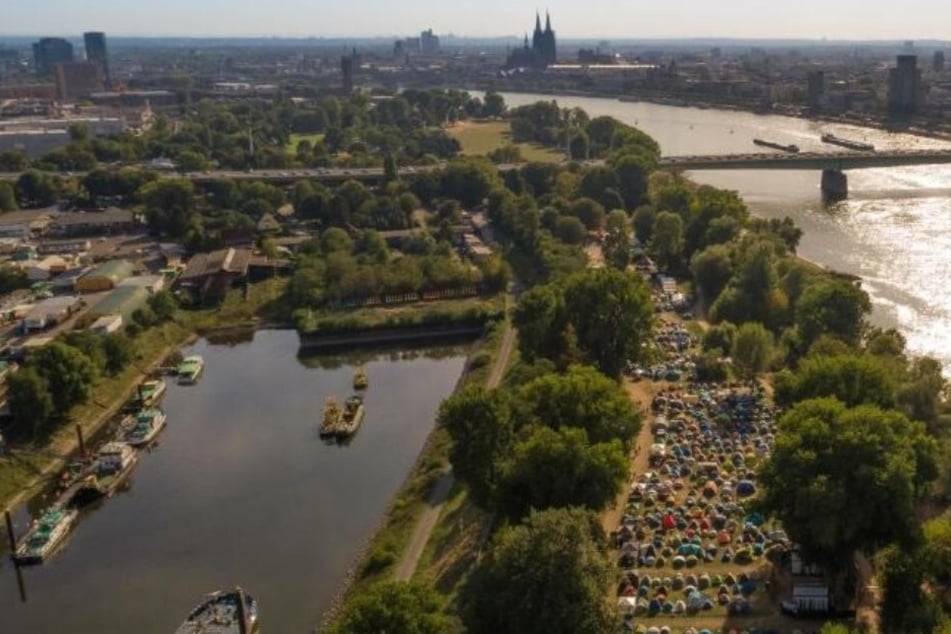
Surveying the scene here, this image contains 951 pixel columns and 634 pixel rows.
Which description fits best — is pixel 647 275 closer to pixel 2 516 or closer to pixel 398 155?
pixel 2 516

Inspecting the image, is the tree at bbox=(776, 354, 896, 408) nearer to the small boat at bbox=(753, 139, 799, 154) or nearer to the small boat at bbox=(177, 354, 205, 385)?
the small boat at bbox=(177, 354, 205, 385)

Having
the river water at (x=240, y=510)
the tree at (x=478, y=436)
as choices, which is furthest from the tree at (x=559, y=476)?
the river water at (x=240, y=510)

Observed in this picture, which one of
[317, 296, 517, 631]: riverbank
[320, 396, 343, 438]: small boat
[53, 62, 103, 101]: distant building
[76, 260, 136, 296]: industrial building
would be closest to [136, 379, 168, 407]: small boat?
[320, 396, 343, 438]: small boat

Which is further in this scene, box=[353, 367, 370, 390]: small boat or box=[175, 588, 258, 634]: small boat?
box=[353, 367, 370, 390]: small boat

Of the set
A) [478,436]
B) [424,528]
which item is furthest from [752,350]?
[424,528]

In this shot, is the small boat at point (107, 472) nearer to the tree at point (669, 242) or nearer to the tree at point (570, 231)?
the tree at point (570, 231)

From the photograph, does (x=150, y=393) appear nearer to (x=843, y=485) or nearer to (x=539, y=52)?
(x=843, y=485)

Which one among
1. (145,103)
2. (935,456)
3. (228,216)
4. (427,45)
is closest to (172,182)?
(228,216)
